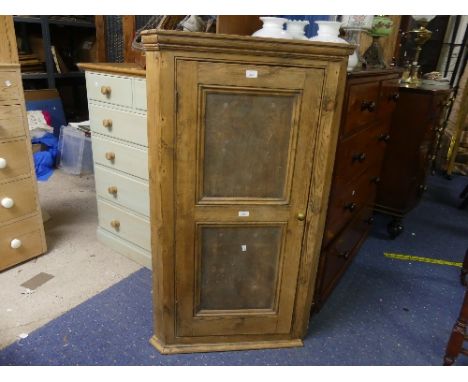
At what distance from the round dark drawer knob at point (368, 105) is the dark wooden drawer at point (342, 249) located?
63 cm

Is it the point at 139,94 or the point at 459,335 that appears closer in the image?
the point at 459,335

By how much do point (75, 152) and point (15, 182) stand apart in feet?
5.30

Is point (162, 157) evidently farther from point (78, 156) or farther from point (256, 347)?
point (78, 156)

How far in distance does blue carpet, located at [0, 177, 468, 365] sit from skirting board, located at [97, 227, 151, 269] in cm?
7

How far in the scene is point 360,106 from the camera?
165 centimetres

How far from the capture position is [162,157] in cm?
125

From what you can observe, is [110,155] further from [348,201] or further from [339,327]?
[339,327]

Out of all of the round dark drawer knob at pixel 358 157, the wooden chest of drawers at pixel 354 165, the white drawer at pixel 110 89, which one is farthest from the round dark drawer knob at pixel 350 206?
the white drawer at pixel 110 89

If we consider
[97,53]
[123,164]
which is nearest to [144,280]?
[123,164]

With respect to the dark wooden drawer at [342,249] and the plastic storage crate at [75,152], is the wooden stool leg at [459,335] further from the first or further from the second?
the plastic storage crate at [75,152]

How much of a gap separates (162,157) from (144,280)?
3.44 ft

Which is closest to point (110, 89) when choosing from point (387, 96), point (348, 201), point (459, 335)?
point (348, 201)

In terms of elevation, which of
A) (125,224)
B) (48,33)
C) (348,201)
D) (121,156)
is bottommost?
(125,224)

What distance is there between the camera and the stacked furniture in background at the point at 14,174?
1852 millimetres
